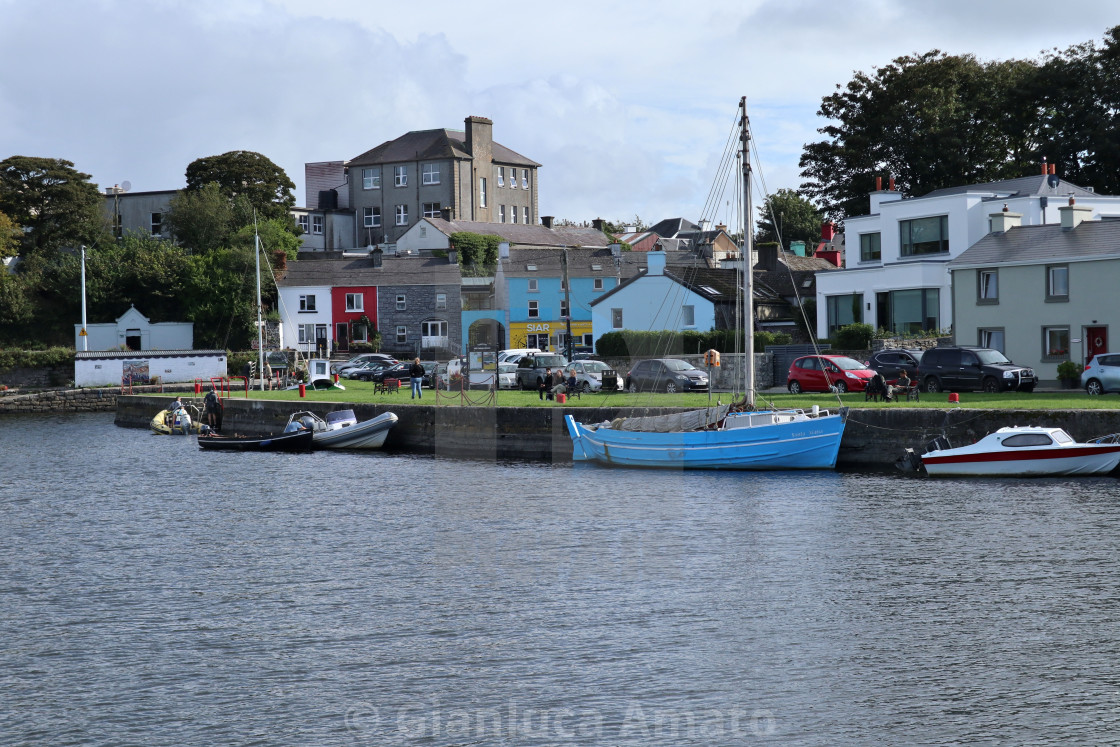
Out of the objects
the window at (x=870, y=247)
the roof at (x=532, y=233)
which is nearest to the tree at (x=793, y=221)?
the roof at (x=532, y=233)

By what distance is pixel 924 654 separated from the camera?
17.0m

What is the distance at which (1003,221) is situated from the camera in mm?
50438

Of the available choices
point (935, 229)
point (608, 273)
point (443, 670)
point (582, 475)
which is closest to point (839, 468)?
point (582, 475)

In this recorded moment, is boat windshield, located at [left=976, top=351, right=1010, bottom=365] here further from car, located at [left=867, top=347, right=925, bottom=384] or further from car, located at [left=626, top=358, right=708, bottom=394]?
car, located at [left=626, top=358, right=708, bottom=394]

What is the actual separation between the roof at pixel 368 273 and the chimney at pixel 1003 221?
43065mm

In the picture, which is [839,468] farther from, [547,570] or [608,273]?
[608,273]

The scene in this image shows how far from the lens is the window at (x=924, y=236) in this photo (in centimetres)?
5762

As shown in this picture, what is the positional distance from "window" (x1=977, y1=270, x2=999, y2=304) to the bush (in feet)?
20.7

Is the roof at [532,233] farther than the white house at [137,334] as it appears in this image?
Yes

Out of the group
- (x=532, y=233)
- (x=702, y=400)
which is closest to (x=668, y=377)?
(x=702, y=400)

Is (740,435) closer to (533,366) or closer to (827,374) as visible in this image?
(827,374)

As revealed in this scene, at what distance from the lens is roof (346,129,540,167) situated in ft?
348

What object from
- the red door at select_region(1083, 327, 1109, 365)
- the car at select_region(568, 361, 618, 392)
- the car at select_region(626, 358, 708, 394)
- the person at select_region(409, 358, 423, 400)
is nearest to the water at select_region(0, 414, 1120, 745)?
the car at select_region(626, 358, 708, 394)

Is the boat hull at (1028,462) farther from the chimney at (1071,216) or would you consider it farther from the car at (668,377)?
the chimney at (1071,216)
